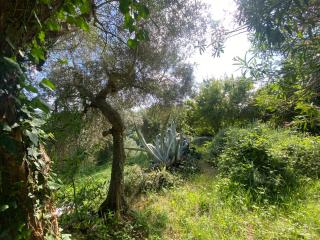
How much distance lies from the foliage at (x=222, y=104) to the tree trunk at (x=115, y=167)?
7.01 meters

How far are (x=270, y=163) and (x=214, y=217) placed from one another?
235 centimetres

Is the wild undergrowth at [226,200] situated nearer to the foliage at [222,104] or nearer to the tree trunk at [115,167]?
the tree trunk at [115,167]

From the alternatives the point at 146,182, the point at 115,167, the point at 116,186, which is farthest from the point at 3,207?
the point at 146,182

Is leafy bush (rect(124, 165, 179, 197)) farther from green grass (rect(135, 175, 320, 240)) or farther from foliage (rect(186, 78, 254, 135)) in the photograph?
foliage (rect(186, 78, 254, 135))

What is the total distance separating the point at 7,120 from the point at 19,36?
0.47 metres

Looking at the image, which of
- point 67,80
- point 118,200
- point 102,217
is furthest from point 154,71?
point 102,217

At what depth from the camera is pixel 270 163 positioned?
564cm

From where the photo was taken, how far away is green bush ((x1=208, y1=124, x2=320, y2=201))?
5.01 metres

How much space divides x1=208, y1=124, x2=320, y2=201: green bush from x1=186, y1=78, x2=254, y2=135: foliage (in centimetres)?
473

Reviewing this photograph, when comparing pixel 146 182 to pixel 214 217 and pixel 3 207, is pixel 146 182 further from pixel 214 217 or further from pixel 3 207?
pixel 3 207

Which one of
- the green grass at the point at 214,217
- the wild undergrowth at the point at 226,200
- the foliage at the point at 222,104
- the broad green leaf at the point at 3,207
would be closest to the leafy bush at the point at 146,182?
the wild undergrowth at the point at 226,200

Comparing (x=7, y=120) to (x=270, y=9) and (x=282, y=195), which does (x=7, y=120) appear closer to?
(x=270, y=9)

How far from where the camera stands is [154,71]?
520cm

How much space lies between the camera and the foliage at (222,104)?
1140 cm
